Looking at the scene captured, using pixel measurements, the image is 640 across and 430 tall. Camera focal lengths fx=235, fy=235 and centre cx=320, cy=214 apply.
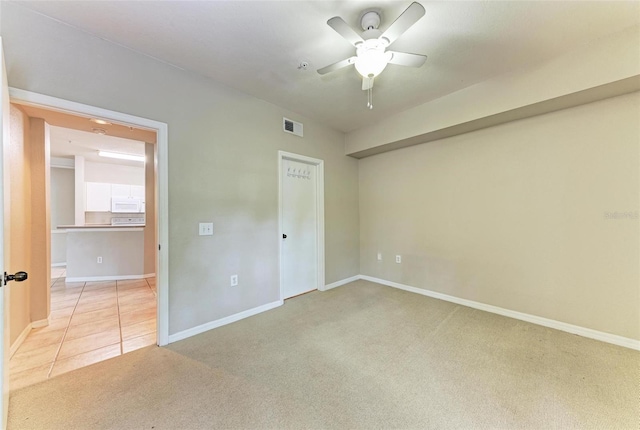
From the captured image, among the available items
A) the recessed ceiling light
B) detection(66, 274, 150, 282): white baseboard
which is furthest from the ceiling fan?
the recessed ceiling light

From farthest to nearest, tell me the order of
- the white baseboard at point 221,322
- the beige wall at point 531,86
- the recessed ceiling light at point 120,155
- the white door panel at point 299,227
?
the recessed ceiling light at point 120,155 < the white door panel at point 299,227 < the white baseboard at point 221,322 < the beige wall at point 531,86

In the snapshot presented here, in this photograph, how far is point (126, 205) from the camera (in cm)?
645

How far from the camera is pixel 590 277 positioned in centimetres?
232

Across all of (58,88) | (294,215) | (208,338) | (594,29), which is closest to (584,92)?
(594,29)

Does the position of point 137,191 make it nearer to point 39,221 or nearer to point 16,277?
point 39,221

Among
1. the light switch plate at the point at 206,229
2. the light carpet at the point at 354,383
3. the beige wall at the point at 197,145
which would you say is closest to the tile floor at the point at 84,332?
the light carpet at the point at 354,383

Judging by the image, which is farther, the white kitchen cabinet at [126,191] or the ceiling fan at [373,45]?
the white kitchen cabinet at [126,191]

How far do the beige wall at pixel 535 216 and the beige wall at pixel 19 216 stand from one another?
14.3 feet

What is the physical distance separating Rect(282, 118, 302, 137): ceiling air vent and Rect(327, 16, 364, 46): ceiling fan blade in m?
1.69

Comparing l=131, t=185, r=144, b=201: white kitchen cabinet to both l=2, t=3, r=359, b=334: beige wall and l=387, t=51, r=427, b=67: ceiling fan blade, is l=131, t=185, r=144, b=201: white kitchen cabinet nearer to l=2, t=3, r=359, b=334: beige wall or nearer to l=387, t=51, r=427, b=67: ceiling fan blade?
l=2, t=3, r=359, b=334: beige wall

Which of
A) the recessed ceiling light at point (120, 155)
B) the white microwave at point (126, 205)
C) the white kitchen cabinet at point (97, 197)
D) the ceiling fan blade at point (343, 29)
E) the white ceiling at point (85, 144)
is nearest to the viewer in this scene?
the ceiling fan blade at point (343, 29)

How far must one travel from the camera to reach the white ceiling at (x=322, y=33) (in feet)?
5.35

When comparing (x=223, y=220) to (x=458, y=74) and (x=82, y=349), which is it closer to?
(x=82, y=349)

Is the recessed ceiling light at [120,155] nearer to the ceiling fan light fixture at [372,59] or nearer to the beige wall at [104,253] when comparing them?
the beige wall at [104,253]
